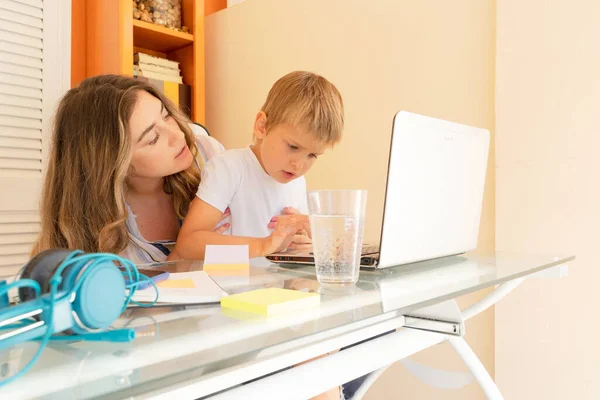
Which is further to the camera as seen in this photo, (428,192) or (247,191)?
(247,191)

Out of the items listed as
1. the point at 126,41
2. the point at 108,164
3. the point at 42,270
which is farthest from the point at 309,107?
the point at 126,41

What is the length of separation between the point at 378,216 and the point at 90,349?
157cm

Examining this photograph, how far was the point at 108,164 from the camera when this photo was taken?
4.03 ft

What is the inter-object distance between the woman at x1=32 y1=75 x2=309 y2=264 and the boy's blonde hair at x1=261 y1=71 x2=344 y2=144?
27 cm

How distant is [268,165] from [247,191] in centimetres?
10

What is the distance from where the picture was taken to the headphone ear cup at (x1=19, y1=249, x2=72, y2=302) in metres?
0.35

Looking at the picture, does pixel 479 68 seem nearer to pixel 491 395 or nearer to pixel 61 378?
pixel 491 395

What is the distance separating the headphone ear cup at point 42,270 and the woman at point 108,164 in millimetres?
865

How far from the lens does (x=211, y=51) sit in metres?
2.69

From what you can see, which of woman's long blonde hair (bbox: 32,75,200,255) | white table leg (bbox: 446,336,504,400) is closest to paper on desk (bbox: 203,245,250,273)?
white table leg (bbox: 446,336,504,400)

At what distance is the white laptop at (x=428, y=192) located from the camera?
29.0 inches

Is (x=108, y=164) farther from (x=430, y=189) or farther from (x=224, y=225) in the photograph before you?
(x=430, y=189)

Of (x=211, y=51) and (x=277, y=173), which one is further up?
(x=211, y=51)
